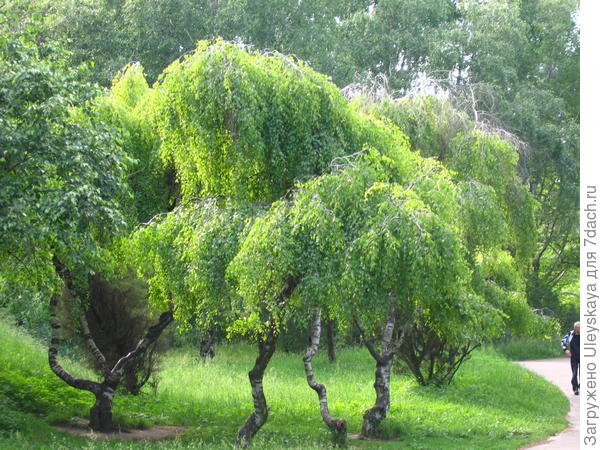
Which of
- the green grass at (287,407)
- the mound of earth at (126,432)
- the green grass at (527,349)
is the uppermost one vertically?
the green grass at (527,349)

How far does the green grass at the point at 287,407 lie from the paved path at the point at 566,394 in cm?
24

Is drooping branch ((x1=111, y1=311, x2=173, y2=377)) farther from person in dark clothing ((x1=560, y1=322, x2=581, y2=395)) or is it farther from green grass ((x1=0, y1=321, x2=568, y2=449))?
person in dark clothing ((x1=560, y1=322, x2=581, y2=395))

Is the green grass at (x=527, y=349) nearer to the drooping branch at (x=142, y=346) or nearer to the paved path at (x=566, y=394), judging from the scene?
the paved path at (x=566, y=394)

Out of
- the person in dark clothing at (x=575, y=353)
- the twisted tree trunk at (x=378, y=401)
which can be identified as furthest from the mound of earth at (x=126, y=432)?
the person in dark clothing at (x=575, y=353)

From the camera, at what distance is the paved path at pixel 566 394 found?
14.0 metres

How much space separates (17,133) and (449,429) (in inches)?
332

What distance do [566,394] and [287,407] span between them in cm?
689

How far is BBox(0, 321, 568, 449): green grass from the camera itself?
1395 centimetres

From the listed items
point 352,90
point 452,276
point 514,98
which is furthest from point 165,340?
point 514,98

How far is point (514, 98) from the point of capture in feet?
119

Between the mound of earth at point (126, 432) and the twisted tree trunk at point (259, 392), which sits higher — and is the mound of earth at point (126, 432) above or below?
below

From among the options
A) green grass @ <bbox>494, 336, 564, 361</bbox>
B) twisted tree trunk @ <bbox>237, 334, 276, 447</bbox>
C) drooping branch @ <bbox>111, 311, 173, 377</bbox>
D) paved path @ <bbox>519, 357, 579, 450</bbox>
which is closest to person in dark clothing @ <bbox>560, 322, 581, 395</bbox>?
paved path @ <bbox>519, 357, 579, 450</bbox>

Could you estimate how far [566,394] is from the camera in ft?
67.7
